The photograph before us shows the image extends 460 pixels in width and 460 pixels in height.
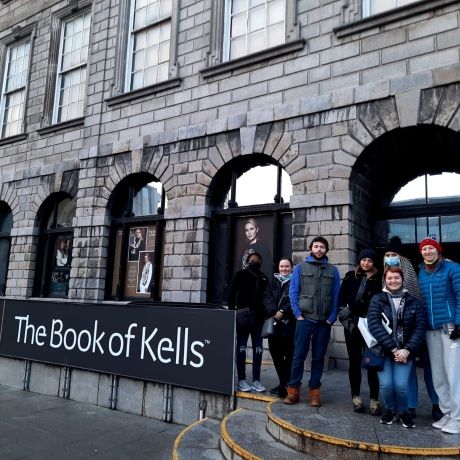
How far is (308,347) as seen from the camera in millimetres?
4785

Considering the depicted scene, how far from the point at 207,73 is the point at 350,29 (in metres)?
3.12

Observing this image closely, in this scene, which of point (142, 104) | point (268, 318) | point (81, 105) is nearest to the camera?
point (268, 318)

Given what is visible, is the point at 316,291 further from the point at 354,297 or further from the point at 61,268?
the point at 61,268

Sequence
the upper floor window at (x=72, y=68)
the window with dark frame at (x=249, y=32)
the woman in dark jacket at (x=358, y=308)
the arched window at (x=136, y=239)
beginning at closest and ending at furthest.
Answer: the woman in dark jacket at (x=358, y=308) < the window with dark frame at (x=249, y=32) < the arched window at (x=136, y=239) < the upper floor window at (x=72, y=68)

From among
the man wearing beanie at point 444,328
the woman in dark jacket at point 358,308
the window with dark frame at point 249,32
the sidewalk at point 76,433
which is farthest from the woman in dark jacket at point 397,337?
the window with dark frame at point 249,32

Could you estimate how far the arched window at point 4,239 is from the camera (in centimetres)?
1323

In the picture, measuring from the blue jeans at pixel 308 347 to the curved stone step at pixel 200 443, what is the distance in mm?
1060

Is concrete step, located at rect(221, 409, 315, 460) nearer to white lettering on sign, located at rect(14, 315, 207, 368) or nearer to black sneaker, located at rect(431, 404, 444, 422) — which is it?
white lettering on sign, located at rect(14, 315, 207, 368)

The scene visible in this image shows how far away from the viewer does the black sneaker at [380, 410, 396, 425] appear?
412cm

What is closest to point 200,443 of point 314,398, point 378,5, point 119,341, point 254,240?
point 314,398

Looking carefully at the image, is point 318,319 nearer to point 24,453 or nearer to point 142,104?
point 24,453

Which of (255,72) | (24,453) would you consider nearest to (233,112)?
(255,72)

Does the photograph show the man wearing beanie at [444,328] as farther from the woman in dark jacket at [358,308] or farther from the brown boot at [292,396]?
the brown boot at [292,396]

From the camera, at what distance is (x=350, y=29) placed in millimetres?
7801
